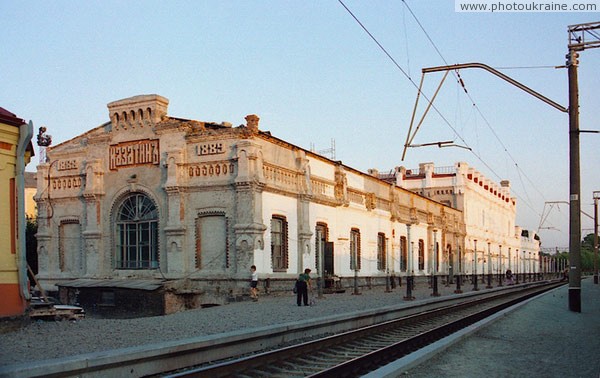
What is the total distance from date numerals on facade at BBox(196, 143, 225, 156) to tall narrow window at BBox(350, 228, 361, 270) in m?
11.1

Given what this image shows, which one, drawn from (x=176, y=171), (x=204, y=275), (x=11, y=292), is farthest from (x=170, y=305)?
(x=11, y=292)

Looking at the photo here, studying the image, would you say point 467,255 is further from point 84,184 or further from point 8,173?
point 8,173

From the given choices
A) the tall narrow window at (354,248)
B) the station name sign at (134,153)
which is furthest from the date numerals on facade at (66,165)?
the tall narrow window at (354,248)

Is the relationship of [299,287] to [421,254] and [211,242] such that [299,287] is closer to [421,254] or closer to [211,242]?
[211,242]

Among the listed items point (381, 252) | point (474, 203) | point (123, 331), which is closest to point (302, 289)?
point (123, 331)

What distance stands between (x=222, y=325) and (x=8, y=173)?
6.26 metres

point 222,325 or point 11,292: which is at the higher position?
point 11,292

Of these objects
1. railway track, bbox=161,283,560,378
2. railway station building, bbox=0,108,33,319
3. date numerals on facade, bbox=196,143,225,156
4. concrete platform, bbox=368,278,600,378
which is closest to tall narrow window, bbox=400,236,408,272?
date numerals on facade, bbox=196,143,225,156

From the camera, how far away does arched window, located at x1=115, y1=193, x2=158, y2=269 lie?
1136 inches

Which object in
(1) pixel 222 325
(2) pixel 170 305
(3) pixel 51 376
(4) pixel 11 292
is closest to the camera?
(3) pixel 51 376

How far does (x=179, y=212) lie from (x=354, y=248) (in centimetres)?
1190

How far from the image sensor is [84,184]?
101 ft

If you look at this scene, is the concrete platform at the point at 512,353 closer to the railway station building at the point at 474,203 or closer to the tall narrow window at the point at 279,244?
the tall narrow window at the point at 279,244

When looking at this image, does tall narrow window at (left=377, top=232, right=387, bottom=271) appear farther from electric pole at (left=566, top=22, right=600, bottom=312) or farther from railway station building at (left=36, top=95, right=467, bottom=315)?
electric pole at (left=566, top=22, right=600, bottom=312)
